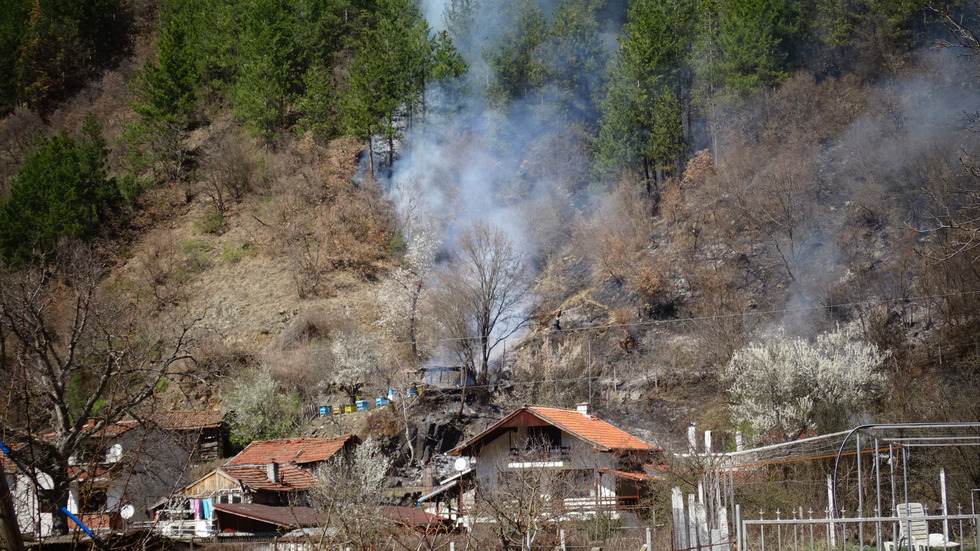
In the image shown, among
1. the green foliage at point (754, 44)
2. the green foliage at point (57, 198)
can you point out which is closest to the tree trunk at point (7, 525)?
the green foliage at point (754, 44)

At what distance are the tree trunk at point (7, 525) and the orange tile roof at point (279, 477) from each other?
2141 cm

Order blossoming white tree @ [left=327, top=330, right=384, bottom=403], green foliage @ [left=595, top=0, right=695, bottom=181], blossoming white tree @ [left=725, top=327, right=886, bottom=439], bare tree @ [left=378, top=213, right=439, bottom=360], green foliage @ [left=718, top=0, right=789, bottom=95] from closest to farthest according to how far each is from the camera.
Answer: blossoming white tree @ [left=725, top=327, right=886, bottom=439] < blossoming white tree @ [left=327, top=330, right=384, bottom=403] < bare tree @ [left=378, top=213, right=439, bottom=360] < green foliage @ [left=718, top=0, right=789, bottom=95] < green foliage @ [left=595, top=0, right=695, bottom=181]

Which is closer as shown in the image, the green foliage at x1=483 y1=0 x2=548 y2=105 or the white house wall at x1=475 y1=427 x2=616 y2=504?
the white house wall at x1=475 y1=427 x2=616 y2=504

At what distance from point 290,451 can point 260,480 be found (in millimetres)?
3844

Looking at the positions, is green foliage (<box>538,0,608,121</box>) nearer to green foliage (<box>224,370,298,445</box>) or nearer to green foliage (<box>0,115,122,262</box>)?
green foliage (<box>224,370,298,445</box>)

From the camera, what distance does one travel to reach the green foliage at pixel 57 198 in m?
48.4

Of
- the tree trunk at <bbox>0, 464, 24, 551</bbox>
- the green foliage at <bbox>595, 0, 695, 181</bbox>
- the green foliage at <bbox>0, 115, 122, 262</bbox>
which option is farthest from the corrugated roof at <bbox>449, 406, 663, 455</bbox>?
the green foliage at <bbox>0, 115, 122, 262</bbox>

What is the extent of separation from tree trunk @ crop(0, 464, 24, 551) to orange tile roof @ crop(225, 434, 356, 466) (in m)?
24.2

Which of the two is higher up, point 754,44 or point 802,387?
point 754,44

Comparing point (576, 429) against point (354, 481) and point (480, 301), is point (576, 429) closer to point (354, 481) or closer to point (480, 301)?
point (354, 481)

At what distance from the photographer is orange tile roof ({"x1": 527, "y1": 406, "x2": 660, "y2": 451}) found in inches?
906

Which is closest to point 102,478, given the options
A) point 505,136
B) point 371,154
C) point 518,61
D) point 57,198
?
point 371,154

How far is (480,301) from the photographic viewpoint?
1500 inches

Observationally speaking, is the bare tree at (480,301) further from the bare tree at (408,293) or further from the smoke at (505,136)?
the smoke at (505,136)
